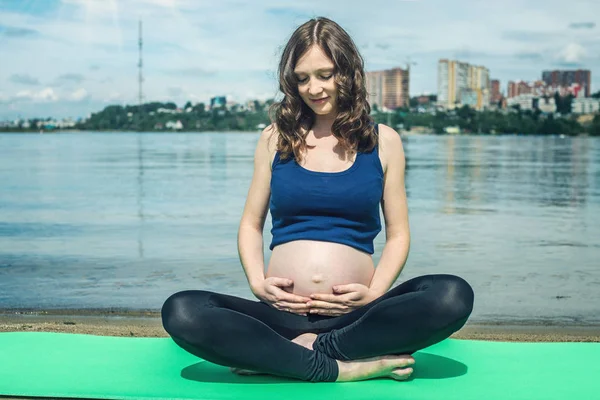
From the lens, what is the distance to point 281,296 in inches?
144

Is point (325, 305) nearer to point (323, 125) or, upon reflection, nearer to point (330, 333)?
point (330, 333)

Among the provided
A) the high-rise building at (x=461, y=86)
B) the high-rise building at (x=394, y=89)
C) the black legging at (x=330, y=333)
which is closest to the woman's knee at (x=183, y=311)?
the black legging at (x=330, y=333)

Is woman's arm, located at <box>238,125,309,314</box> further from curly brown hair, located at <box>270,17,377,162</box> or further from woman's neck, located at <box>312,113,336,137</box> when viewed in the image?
woman's neck, located at <box>312,113,336,137</box>

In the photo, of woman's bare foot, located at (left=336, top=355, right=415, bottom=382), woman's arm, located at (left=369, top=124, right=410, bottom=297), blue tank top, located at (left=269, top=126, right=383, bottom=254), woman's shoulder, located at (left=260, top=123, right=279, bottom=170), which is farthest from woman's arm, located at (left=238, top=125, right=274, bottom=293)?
woman's bare foot, located at (left=336, top=355, right=415, bottom=382)

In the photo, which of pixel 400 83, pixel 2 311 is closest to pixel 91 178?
pixel 2 311

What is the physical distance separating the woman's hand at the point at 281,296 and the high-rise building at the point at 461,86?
108m

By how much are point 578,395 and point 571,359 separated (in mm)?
640

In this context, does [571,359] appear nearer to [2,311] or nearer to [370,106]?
[370,106]

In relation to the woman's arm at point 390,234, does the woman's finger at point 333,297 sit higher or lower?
lower

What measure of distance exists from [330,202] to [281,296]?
45 centimetres

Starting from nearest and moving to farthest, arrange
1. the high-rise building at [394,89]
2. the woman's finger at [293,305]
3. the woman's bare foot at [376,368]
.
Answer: the woman's bare foot at [376,368]
the woman's finger at [293,305]
the high-rise building at [394,89]

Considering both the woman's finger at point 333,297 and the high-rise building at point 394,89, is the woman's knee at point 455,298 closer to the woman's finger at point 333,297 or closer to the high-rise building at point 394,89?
the woman's finger at point 333,297

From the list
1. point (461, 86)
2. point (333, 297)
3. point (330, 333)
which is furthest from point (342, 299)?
point (461, 86)

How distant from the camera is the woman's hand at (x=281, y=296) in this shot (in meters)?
3.65
